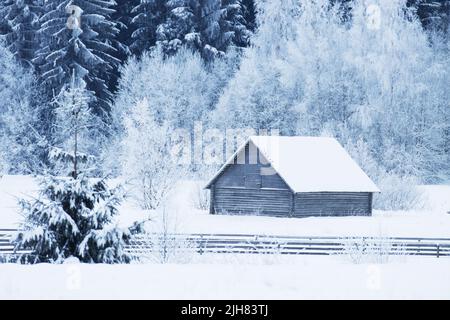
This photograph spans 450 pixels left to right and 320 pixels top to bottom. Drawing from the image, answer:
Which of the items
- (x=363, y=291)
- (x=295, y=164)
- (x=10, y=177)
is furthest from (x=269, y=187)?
(x=363, y=291)

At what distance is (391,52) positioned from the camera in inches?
1986

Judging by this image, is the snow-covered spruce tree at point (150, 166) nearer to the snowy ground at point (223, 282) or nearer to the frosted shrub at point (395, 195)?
the frosted shrub at point (395, 195)

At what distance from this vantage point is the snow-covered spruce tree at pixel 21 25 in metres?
61.1

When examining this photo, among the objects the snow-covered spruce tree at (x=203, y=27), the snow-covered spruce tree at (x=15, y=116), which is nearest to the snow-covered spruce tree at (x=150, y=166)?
the snow-covered spruce tree at (x=15, y=116)

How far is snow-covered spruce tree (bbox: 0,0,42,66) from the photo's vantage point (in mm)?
61062

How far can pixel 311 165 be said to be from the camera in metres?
40.2

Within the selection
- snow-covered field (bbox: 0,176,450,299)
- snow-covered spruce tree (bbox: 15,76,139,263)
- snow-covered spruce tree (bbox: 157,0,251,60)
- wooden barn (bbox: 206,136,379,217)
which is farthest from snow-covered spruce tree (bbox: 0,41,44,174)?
snow-covered field (bbox: 0,176,450,299)

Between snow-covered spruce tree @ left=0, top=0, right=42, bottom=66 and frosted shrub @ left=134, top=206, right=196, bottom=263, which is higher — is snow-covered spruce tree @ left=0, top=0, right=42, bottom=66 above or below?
above

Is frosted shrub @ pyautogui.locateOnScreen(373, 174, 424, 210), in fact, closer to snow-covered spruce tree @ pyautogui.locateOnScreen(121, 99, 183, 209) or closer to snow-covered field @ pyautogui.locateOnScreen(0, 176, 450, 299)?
snow-covered spruce tree @ pyautogui.locateOnScreen(121, 99, 183, 209)

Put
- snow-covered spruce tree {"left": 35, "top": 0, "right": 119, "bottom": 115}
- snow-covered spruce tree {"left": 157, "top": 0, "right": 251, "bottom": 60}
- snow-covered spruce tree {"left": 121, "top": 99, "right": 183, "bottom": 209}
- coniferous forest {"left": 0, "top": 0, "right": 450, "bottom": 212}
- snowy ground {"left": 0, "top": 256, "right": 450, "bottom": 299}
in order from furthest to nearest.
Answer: snow-covered spruce tree {"left": 157, "top": 0, "right": 251, "bottom": 60} → snow-covered spruce tree {"left": 35, "top": 0, "right": 119, "bottom": 115} → coniferous forest {"left": 0, "top": 0, "right": 450, "bottom": 212} → snow-covered spruce tree {"left": 121, "top": 99, "right": 183, "bottom": 209} → snowy ground {"left": 0, "top": 256, "right": 450, "bottom": 299}

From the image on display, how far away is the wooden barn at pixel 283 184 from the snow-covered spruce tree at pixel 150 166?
9.84 feet

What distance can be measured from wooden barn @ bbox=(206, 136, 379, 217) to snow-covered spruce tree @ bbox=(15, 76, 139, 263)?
20302 mm

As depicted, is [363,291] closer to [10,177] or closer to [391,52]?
[391,52]
